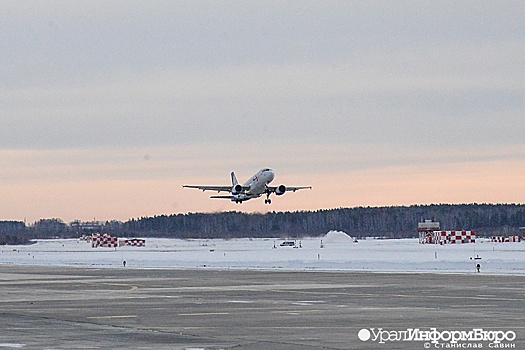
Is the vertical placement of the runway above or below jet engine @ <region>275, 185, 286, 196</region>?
below

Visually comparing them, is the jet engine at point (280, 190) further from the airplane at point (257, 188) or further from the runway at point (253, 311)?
the runway at point (253, 311)

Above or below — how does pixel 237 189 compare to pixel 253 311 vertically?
above

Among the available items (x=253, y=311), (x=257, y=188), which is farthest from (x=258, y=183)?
(x=253, y=311)

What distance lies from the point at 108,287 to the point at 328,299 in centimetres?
1274

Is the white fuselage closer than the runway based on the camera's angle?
No

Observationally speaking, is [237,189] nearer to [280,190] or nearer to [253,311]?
[280,190]

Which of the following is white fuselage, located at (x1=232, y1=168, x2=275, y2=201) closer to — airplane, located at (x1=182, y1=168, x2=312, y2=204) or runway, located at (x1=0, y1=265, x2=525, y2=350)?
airplane, located at (x1=182, y1=168, x2=312, y2=204)

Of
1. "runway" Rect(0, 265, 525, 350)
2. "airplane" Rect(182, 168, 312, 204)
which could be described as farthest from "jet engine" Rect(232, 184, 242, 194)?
"runway" Rect(0, 265, 525, 350)

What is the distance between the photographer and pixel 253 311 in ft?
103

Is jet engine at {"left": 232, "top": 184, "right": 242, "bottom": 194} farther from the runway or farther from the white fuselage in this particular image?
the runway

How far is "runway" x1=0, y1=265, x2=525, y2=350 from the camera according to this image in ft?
76.3

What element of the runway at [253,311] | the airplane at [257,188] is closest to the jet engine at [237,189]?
the airplane at [257,188]

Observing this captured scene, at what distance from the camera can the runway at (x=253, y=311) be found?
916 inches

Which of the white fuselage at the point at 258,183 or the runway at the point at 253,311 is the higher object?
the white fuselage at the point at 258,183
